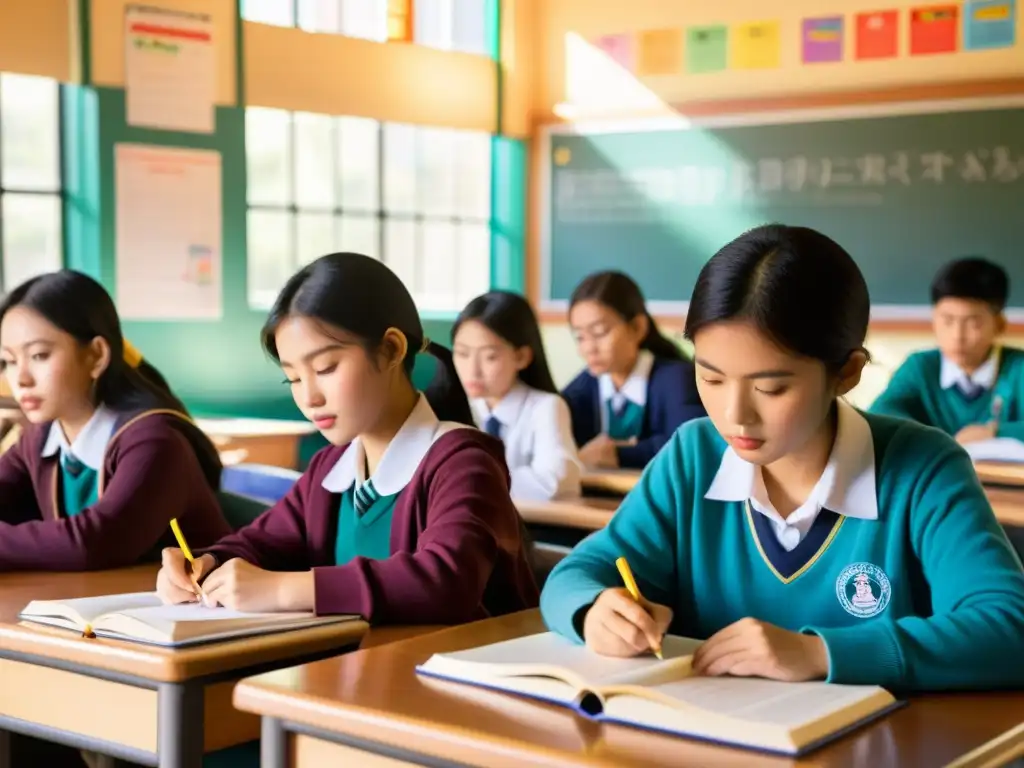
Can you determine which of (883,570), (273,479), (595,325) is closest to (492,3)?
(595,325)

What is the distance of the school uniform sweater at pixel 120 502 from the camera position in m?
2.13

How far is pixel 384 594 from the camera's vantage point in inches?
67.4

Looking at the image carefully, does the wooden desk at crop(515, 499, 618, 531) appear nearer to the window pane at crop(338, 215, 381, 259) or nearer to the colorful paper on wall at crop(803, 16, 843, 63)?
the window pane at crop(338, 215, 381, 259)

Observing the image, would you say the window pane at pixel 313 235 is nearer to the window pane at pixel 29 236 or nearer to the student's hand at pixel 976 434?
the window pane at pixel 29 236

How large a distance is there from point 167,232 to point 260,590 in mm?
4208

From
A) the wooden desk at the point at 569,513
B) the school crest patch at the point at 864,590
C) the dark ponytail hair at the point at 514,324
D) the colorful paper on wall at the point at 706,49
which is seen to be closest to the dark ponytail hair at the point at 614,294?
the dark ponytail hair at the point at 514,324

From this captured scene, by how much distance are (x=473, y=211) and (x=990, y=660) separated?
19.7ft

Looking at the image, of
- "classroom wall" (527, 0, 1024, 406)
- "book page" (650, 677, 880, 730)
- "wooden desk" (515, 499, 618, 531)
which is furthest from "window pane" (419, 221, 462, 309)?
"book page" (650, 677, 880, 730)

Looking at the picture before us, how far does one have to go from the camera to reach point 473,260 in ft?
23.7

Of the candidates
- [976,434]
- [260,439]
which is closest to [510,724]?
[976,434]

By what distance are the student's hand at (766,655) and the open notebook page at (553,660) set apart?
53mm

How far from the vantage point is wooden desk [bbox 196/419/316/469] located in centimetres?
521

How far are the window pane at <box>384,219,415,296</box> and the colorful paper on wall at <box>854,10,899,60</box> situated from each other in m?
2.28

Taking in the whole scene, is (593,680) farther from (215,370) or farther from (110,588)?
(215,370)
